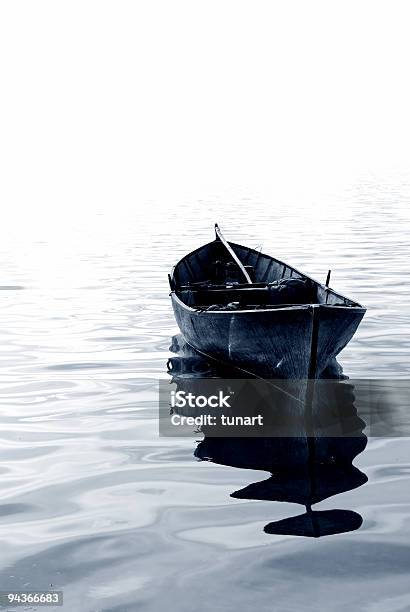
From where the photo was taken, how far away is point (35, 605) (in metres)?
7.25

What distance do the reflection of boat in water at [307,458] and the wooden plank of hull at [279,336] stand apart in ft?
2.34

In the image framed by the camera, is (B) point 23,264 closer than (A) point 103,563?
No

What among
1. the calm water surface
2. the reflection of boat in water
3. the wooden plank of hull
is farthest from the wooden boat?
the calm water surface

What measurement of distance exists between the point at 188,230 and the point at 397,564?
44270 mm

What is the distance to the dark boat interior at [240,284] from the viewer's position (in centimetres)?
1759

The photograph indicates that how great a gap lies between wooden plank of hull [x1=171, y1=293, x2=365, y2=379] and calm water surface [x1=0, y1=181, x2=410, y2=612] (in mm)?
1781

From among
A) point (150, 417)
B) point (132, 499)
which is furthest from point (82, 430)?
point (132, 499)

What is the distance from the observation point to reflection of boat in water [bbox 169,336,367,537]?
8922 mm

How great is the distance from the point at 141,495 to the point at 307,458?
255cm

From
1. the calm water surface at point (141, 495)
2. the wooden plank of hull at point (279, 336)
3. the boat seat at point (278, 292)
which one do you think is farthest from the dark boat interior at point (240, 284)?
the calm water surface at point (141, 495)

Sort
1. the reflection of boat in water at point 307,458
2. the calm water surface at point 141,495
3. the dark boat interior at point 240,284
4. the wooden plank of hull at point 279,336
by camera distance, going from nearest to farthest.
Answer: the calm water surface at point 141,495
the reflection of boat in water at point 307,458
the wooden plank of hull at point 279,336
the dark boat interior at point 240,284

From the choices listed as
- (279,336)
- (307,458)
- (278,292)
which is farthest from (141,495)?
(278,292)

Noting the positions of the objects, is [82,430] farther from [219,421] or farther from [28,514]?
[28,514]

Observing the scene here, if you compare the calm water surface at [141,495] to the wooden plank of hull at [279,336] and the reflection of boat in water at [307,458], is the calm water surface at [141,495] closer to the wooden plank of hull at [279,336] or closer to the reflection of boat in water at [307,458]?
the reflection of boat in water at [307,458]
